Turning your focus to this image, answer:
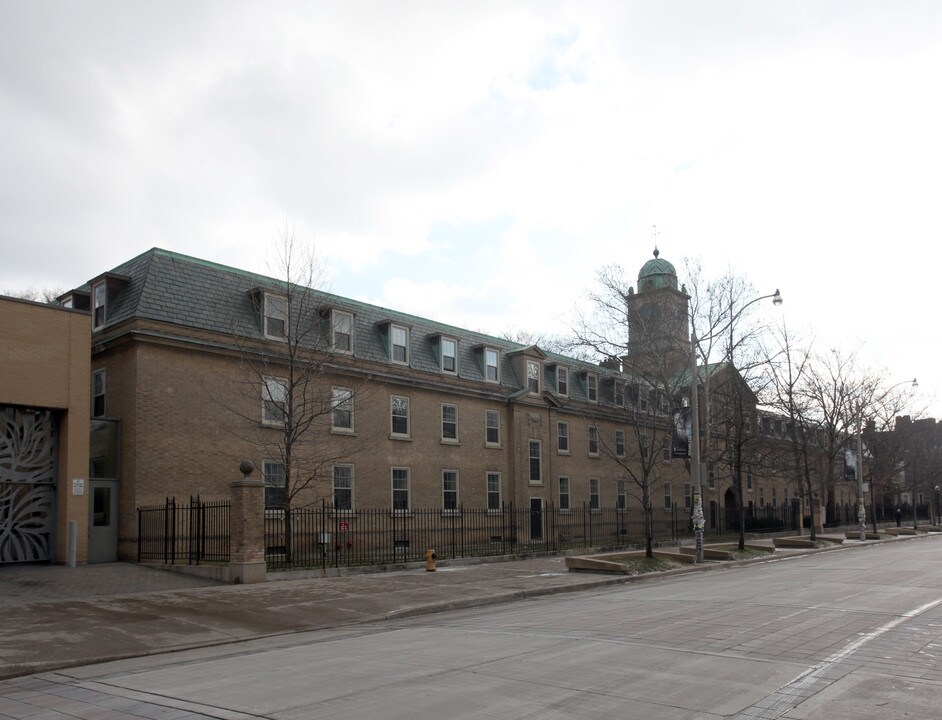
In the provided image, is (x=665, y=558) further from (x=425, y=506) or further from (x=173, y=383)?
(x=173, y=383)

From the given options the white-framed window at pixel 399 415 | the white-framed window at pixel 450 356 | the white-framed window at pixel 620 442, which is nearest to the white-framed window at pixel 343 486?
the white-framed window at pixel 399 415

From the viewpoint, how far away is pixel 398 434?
34.2 m

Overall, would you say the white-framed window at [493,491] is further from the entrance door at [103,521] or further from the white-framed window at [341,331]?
the entrance door at [103,521]

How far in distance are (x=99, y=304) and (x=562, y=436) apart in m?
25.3

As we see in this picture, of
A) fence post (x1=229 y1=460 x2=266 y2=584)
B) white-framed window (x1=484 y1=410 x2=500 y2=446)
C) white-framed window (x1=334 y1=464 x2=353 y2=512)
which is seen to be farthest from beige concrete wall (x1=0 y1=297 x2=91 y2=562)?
white-framed window (x1=484 y1=410 x2=500 y2=446)

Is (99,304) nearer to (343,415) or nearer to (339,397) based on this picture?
(339,397)

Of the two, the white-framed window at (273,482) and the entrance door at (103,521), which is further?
the white-framed window at (273,482)

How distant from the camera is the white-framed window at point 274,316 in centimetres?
2959

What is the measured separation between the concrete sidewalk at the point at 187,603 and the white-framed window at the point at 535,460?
1741 centimetres

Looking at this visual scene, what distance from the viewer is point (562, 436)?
44688 mm

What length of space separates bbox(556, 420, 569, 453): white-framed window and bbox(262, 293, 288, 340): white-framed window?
18938mm

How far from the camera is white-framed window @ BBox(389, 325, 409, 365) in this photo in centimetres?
3479

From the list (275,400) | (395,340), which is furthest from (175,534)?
(395,340)

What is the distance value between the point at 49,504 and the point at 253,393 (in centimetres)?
751
